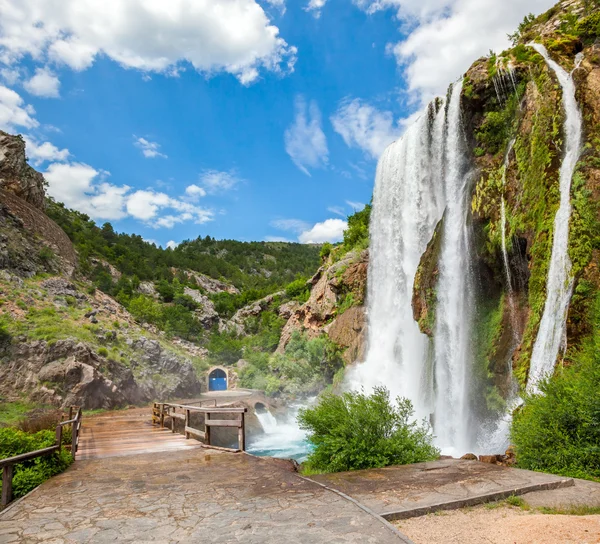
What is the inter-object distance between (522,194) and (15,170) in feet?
156

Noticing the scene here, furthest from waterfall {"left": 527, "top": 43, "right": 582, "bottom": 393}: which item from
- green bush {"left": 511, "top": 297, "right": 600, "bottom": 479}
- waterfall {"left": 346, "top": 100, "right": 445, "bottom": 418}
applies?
waterfall {"left": 346, "top": 100, "right": 445, "bottom": 418}

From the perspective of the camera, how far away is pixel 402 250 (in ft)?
88.0

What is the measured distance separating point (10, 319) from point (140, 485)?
2710cm

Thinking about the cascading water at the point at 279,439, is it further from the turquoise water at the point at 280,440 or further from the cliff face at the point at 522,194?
the cliff face at the point at 522,194

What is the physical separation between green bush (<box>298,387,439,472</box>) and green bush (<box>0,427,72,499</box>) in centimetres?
528

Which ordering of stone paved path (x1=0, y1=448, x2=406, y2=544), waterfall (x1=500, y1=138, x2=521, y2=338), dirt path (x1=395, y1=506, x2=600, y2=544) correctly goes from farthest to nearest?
waterfall (x1=500, y1=138, x2=521, y2=338), stone paved path (x1=0, y1=448, x2=406, y2=544), dirt path (x1=395, y1=506, x2=600, y2=544)

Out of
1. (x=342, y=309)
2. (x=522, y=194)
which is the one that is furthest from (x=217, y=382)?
(x=522, y=194)

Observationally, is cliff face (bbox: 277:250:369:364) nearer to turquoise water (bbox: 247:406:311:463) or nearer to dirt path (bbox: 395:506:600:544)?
turquoise water (bbox: 247:406:311:463)

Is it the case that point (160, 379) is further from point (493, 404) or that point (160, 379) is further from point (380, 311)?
point (493, 404)

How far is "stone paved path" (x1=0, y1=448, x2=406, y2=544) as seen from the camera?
468cm

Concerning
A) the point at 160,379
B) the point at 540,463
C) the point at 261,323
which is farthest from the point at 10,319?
the point at 261,323

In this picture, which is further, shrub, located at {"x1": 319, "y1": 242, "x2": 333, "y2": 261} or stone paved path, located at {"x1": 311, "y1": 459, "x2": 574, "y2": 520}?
shrub, located at {"x1": 319, "y1": 242, "x2": 333, "y2": 261}

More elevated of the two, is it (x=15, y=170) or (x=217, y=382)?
(x=15, y=170)

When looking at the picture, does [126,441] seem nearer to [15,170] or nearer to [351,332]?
[351,332]
